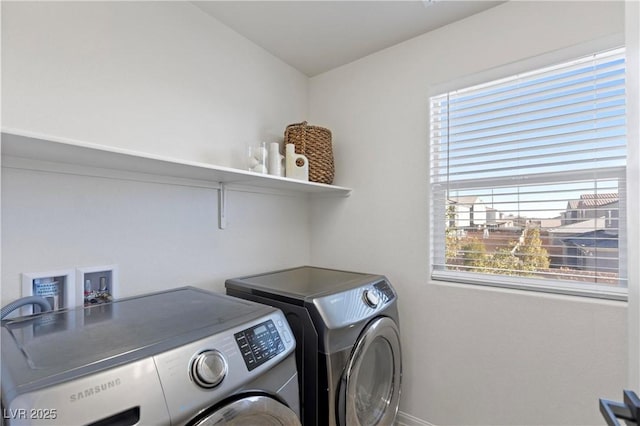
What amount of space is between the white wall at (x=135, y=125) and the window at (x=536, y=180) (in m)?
1.16

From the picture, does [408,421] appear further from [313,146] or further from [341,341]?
[313,146]

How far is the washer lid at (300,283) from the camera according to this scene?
1.38 metres

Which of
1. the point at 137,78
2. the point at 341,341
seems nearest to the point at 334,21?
the point at 137,78

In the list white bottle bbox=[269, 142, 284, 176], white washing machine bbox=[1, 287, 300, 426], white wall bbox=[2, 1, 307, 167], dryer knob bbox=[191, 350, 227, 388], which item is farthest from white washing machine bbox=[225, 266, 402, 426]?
white wall bbox=[2, 1, 307, 167]

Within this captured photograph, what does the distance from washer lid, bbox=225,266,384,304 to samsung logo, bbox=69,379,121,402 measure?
739 mm

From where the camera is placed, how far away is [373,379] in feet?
5.12

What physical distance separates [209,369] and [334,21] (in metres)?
1.83

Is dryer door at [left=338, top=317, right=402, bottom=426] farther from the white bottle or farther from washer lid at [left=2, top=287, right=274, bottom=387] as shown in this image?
the white bottle

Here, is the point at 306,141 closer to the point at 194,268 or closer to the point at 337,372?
the point at 194,268

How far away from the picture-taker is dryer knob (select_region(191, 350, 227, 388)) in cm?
79

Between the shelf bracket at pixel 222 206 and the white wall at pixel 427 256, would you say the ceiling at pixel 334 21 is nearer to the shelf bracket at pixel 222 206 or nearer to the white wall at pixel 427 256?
the white wall at pixel 427 256

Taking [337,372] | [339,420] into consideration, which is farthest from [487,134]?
[339,420]

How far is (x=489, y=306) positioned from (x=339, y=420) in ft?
3.12

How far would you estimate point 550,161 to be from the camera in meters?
1.48
